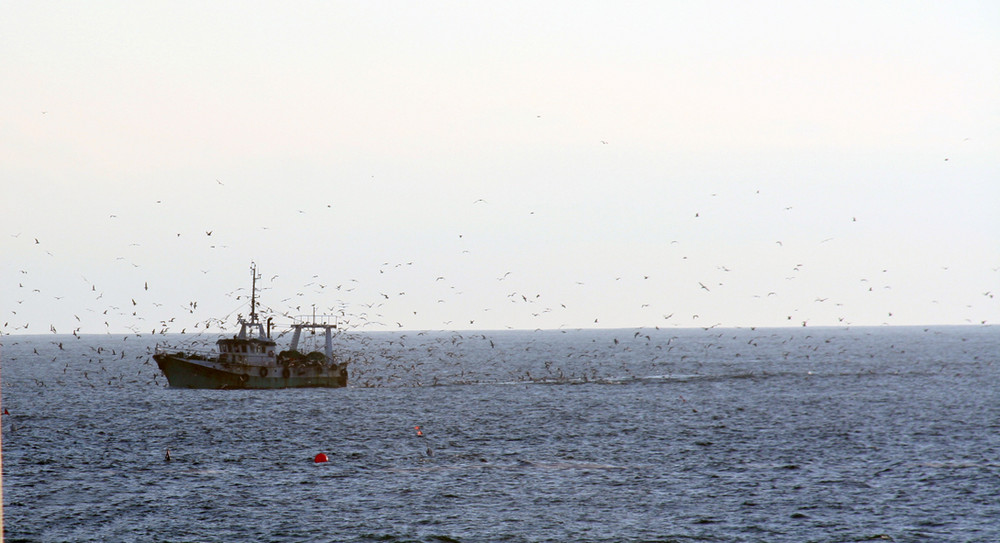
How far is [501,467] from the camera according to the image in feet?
189

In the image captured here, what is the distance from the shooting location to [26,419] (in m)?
85.4

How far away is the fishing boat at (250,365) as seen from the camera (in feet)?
350

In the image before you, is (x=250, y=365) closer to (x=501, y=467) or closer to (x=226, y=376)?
(x=226, y=376)

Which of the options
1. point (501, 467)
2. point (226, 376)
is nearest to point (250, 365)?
point (226, 376)

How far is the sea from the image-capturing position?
41.6 metres

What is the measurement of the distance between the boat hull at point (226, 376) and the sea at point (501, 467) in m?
1.74

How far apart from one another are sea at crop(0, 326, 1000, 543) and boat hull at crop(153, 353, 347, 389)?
174 centimetres

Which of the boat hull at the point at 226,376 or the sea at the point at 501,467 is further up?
the boat hull at the point at 226,376

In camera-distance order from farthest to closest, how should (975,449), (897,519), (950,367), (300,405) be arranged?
(950,367), (300,405), (975,449), (897,519)

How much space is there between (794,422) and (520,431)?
2644 centimetres

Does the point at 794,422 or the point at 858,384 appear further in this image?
the point at 858,384

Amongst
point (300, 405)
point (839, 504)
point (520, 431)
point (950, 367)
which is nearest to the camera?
point (839, 504)

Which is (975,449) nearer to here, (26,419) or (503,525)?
(503,525)

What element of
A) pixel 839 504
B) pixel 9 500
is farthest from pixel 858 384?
pixel 9 500
